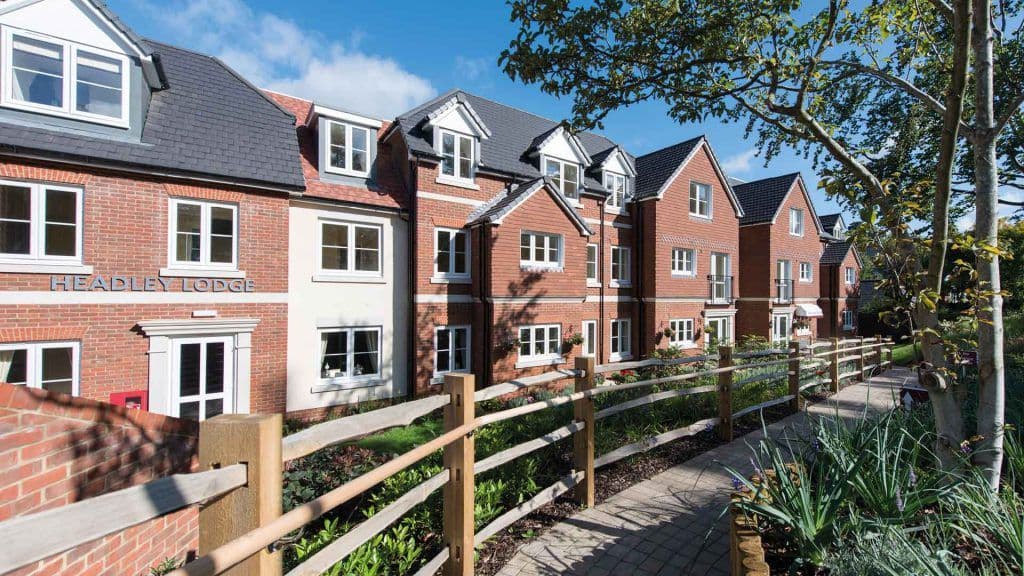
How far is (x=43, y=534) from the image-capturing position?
1.13m

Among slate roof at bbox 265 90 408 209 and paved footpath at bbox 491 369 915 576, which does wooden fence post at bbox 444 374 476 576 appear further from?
slate roof at bbox 265 90 408 209

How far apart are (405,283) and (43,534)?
41.1ft

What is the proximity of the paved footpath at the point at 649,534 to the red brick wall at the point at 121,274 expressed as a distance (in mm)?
8986

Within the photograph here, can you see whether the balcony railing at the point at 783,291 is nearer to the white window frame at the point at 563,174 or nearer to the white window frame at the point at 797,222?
the white window frame at the point at 797,222

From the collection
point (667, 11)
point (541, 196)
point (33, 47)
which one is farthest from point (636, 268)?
point (33, 47)

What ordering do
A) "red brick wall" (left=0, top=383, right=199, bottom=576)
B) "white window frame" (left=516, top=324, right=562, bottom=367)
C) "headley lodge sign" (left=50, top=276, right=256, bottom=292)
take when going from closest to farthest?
"red brick wall" (left=0, top=383, right=199, bottom=576), "headley lodge sign" (left=50, top=276, right=256, bottom=292), "white window frame" (left=516, top=324, right=562, bottom=367)

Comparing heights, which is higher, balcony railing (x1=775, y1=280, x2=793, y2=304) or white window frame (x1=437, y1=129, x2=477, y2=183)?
white window frame (x1=437, y1=129, x2=477, y2=183)

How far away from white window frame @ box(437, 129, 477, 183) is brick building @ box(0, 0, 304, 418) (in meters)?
4.04

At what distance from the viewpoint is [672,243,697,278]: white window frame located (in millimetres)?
18859

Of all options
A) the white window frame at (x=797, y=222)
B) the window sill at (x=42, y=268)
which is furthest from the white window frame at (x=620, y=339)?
the window sill at (x=42, y=268)

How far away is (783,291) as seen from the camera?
2377 centimetres

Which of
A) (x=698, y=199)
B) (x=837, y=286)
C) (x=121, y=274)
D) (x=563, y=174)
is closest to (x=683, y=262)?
Answer: (x=698, y=199)

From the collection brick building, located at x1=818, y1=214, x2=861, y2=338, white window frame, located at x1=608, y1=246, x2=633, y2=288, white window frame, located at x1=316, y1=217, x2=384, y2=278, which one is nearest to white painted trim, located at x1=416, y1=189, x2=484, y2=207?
white window frame, located at x1=316, y1=217, x2=384, y2=278

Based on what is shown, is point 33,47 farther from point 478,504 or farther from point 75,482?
point 478,504
